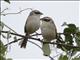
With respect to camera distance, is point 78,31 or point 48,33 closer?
point 78,31

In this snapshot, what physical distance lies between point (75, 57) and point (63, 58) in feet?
0.20

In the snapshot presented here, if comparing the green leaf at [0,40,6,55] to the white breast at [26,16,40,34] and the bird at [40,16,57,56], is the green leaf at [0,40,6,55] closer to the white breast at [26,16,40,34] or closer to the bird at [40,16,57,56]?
the bird at [40,16,57,56]

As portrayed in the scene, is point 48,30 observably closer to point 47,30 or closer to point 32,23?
point 47,30

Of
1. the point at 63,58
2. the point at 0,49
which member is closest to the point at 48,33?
the point at 63,58

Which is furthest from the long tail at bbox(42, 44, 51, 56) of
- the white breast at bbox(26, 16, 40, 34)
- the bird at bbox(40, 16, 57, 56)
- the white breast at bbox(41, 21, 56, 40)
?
the white breast at bbox(26, 16, 40, 34)

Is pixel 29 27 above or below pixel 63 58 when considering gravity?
below

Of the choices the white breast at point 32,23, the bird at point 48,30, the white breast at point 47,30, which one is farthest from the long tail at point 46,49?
the white breast at point 32,23

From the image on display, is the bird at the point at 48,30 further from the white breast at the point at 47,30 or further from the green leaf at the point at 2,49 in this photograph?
the green leaf at the point at 2,49

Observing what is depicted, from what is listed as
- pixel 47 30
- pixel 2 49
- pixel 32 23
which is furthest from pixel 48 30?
pixel 2 49

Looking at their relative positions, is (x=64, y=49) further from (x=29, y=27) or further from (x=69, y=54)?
(x=29, y=27)

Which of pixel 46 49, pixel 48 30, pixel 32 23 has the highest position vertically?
pixel 46 49

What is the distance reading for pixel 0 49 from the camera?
0.97 meters

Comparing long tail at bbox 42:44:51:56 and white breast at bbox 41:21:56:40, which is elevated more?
long tail at bbox 42:44:51:56

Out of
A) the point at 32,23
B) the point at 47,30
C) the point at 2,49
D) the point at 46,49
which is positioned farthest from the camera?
the point at 32,23
